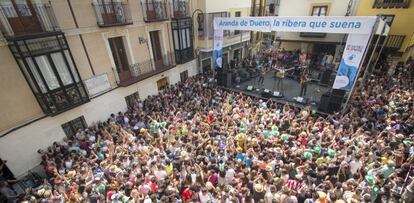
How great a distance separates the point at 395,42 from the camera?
52.6 feet

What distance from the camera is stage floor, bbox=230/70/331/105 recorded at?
13.9 m

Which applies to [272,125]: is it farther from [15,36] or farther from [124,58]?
[15,36]

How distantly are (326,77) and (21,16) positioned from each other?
693 inches

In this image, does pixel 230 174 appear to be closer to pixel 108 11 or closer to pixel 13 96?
pixel 13 96

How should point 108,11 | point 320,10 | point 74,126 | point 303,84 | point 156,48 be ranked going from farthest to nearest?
point 320,10, point 156,48, point 303,84, point 108,11, point 74,126

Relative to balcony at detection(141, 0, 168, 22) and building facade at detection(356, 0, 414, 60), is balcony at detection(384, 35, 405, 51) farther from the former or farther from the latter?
balcony at detection(141, 0, 168, 22)

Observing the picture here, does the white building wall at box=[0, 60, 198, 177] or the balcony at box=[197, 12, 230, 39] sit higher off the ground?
the balcony at box=[197, 12, 230, 39]

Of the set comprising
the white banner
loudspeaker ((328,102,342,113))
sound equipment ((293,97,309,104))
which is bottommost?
sound equipment ((293,97,309,104))

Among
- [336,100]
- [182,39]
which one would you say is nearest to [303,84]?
[336,100]

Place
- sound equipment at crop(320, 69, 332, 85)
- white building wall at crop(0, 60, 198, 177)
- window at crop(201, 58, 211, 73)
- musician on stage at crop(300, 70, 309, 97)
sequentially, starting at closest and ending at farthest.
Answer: white building wall at crop(0, 60, 198, 177), musician on stage at crop(300, 70, 309, 97), sound equipment at crop(320, 69, 332, 85), window at crop(201, 58, 211, 73)

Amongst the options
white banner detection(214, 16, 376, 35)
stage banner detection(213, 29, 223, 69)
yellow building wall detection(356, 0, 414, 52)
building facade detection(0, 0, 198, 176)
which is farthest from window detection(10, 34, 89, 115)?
yellow building wall detection(356, 0, 414, 52)

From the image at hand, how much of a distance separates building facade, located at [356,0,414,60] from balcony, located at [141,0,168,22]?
15581 millimetres

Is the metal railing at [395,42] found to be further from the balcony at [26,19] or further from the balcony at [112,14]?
the balcony at [26,19]

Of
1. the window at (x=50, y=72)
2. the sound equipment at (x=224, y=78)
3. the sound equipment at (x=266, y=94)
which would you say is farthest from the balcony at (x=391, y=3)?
the window at (x=50, y=72)
